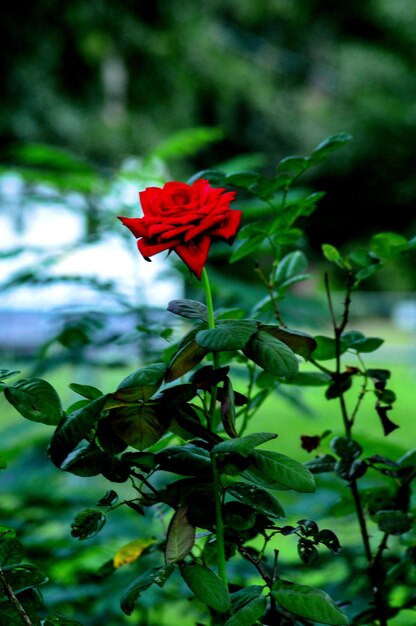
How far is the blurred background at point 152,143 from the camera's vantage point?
5.00 ft

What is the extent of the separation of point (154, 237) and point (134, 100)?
6790 millimetres

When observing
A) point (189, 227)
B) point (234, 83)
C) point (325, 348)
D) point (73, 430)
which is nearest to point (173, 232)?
point (189, 227)

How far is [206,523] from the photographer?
0.43m

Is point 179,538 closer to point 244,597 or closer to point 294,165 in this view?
point 244,597

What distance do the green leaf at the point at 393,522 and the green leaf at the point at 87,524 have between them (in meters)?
0.20

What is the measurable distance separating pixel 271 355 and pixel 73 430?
4.3 inches

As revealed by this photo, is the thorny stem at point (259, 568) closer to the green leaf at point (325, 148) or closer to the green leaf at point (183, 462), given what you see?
the green leaf at point (183, 462)

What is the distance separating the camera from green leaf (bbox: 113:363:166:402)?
1.34 ft

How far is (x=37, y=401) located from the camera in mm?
417

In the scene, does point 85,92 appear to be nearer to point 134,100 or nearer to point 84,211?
point 134,100

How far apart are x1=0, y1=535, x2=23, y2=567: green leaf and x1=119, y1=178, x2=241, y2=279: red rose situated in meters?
0.19

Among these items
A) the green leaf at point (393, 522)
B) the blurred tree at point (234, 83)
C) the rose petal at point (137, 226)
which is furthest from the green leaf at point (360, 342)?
the blurred tree at point (234, 83)

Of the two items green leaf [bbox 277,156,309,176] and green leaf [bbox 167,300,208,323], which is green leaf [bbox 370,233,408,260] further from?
green leaf [bbox 167,300,208,323]

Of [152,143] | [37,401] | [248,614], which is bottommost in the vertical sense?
[248,614]
